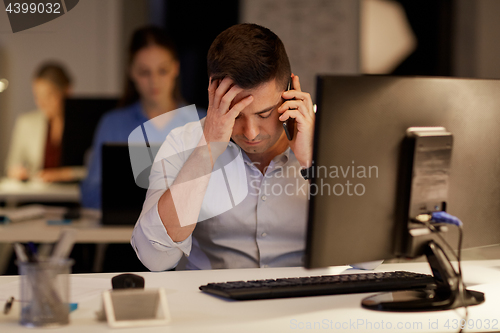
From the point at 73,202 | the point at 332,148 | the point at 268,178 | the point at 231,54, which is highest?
the point at 231,54

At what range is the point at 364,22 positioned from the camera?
3707mm

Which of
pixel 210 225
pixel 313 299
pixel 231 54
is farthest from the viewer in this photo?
pixel 210 225

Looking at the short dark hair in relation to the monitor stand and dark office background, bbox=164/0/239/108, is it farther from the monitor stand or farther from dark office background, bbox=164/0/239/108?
dark office background, bbox=164/0/239/108

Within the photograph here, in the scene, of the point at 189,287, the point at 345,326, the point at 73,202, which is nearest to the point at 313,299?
A: the point at 345,326

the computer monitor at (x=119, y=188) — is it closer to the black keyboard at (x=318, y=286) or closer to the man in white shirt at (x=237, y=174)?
the man in white shirt at (x=237, y=174)

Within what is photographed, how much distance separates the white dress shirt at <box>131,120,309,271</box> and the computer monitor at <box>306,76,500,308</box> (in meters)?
0.50

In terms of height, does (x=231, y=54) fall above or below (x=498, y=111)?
above

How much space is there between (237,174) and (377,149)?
2.10 ft

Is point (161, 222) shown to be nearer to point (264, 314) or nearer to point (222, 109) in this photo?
point (222, 109)

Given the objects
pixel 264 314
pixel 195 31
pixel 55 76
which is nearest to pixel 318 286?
pixel 264 314

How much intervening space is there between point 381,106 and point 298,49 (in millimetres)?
3224

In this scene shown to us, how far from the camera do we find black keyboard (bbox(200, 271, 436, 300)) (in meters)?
0.92

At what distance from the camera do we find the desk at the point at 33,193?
3.32m

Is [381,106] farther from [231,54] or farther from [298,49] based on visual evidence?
[298,49]
